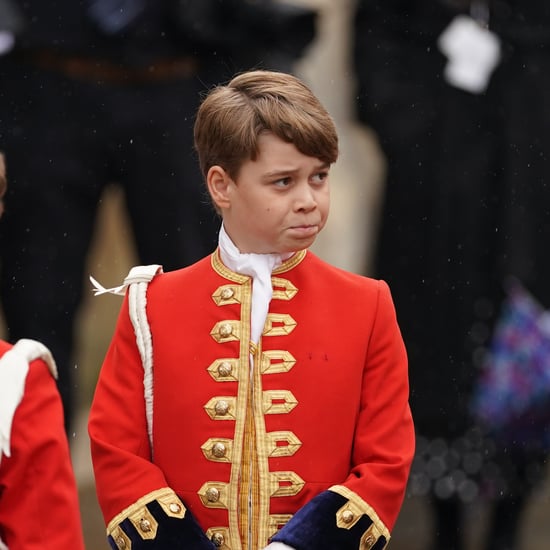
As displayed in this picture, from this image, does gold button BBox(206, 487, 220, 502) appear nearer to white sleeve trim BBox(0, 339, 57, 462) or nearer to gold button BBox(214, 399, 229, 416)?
gold button BBox(214, 399, 229, 416)

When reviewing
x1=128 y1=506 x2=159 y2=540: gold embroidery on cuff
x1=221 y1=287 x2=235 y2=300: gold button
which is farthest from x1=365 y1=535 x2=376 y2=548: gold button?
x1=221 y1=287 x2=235 y2=300: gold button

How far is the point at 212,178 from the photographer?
2912 mm

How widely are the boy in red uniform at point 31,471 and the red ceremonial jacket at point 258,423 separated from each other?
0.20m

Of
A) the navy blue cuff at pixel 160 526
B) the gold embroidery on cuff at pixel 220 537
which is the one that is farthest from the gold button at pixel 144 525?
the gold embroidery on cuff at pixel 220 537

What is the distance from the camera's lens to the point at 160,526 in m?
2.82

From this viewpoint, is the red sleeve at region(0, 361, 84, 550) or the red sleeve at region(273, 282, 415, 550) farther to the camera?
the red sleeve at region(273, 282, 415, 550)

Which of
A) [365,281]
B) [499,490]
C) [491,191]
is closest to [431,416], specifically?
[499,490]

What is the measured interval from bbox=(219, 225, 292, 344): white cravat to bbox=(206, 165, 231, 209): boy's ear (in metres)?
0.08

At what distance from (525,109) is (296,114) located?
7.02 ft

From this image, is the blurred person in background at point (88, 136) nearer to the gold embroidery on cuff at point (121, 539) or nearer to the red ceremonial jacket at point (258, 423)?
the red ceremonial jacket at point (258, 423)

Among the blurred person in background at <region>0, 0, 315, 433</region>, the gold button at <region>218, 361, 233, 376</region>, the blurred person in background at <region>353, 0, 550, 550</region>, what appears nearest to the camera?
the gold button at <region>218, 361, 233, 376</region>

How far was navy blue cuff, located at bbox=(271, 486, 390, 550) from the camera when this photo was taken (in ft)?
9.14

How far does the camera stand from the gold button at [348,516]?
2.81 meters

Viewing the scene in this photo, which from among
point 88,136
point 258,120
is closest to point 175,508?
point 258,120
